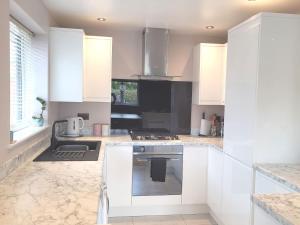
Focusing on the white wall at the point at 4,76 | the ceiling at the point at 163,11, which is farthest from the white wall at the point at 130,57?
the white wall at the point at 4,76

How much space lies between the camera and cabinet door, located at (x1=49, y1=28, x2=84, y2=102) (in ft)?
10.2

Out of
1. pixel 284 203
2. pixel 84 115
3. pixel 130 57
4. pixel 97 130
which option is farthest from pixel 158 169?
pixel 284 203

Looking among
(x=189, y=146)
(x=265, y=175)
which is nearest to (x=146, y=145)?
(x=189, y=146)

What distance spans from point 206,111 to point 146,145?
122 centimetres

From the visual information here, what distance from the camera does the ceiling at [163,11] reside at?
2574mm

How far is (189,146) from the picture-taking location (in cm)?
328

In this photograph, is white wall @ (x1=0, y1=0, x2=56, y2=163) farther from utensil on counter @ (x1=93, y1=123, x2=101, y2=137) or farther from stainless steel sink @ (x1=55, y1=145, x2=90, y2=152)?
utensil on counter @ (x1=93, y1=123, x2=101, y2=137)

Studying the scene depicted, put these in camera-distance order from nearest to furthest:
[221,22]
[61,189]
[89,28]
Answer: [61,189]
[221,22]
[89,28]

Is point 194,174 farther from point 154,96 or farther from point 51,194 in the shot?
point 51,194

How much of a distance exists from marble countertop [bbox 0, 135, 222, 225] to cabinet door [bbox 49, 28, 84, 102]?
1140 millimetres

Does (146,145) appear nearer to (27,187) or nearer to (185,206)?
(185,206)

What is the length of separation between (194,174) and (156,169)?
468 mm

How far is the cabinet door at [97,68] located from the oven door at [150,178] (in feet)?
2.93

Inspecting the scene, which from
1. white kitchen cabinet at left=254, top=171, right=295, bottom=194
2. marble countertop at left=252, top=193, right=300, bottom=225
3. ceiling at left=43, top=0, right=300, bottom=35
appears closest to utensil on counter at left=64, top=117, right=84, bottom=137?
ceiling at left=43, top=0, right=300, bottom=35
